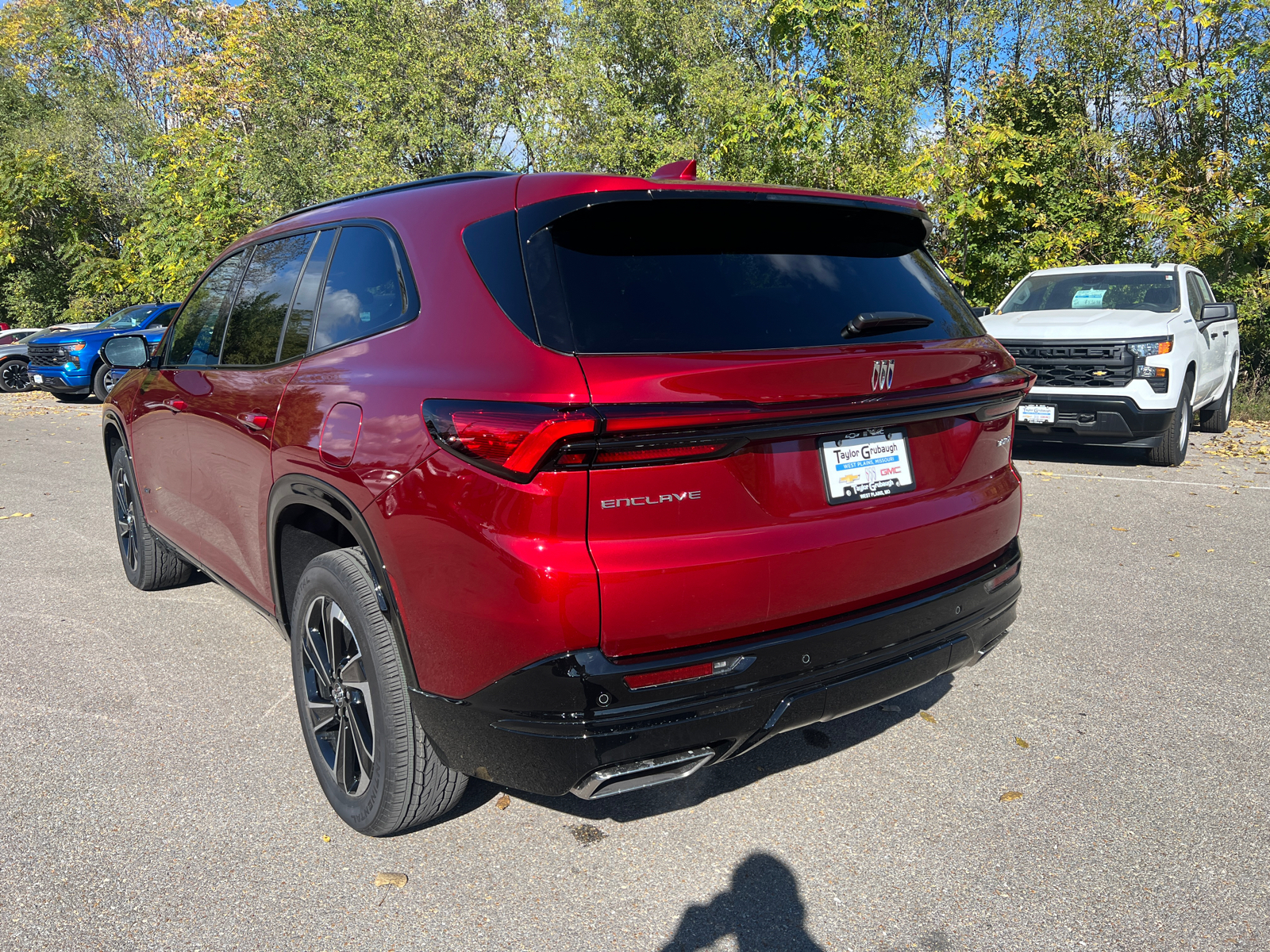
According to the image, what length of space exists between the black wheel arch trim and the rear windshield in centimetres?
82

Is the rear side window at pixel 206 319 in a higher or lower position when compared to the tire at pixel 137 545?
higher

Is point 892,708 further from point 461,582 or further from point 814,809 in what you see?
point 461,582

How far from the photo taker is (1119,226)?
14914mm

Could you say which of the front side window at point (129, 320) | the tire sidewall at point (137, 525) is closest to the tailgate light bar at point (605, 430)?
the tire sidewall at point (137, 525)

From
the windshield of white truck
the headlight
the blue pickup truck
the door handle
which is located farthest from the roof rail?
the blue pickup truck

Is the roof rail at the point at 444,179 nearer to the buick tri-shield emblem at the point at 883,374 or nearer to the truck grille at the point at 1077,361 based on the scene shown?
the buick tri-shield emblem at the point at 883,374

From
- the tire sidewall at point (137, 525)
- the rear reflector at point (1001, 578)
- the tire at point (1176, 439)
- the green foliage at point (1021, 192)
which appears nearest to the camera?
the rear reflector at point (1001, 578)

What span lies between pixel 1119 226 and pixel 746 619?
15.4 m

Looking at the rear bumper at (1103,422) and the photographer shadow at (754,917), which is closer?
the photographer shadow at (754,917)

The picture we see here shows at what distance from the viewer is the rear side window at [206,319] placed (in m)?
3.87

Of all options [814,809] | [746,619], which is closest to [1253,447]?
[814,809]

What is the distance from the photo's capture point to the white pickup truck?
8445 mm

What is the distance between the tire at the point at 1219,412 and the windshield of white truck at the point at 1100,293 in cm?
226

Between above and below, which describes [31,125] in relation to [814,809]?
above
